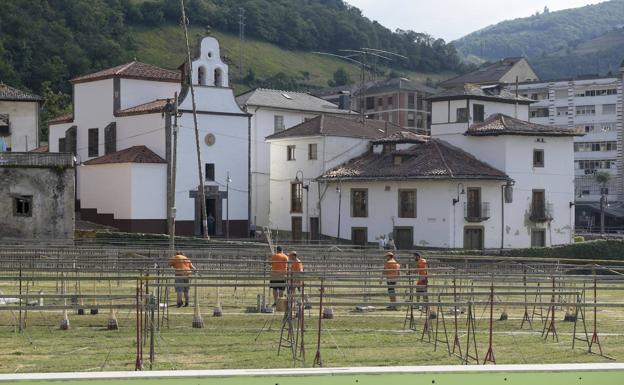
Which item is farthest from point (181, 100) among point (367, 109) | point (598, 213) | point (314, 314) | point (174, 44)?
point (174, 44)

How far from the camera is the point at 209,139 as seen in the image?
63.2m

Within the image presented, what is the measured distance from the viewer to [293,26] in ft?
542

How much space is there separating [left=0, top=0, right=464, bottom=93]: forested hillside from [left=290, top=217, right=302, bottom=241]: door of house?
22.5 meters

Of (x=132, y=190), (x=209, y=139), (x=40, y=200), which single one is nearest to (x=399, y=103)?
(x=209, y=139)

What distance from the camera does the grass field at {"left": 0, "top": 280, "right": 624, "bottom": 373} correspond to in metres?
17.5

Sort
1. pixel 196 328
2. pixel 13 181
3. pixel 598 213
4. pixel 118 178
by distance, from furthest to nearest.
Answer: pixel 598 213 → pixel 118 178 → pixel 13 181 → pixel 196 328

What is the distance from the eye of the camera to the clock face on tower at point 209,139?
207ft

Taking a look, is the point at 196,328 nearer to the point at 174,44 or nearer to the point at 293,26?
the point at 174,44

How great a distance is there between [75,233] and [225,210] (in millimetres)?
11054

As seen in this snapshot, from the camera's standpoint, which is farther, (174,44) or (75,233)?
(174,44)

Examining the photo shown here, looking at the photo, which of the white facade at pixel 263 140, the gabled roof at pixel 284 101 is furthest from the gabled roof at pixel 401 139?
the gabled roof at pixel 284 101

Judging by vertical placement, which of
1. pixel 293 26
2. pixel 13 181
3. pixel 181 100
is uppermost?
pixel 293 26

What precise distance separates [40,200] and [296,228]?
18.5m

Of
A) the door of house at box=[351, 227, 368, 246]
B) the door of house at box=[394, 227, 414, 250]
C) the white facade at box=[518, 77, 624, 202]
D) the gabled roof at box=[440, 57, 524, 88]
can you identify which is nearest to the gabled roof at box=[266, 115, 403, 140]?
the door of house at box=[351, 227, 368, 246]
